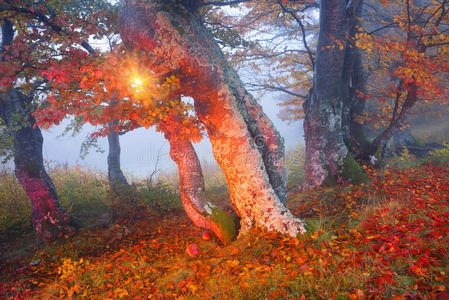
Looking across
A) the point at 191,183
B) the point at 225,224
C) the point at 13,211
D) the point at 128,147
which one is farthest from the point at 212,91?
the point at 128,147

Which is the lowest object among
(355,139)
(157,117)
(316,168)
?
(316,168)

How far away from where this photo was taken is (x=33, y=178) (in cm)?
575

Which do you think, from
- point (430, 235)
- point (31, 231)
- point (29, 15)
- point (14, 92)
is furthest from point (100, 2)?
point (430, 235)

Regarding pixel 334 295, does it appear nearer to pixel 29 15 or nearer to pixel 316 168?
pixel 316 168

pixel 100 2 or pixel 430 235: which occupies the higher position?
pixel 100 2

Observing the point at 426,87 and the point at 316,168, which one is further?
the point at 316,168

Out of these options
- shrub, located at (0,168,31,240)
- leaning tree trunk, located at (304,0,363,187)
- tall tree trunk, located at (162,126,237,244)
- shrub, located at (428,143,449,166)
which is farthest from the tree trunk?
shrub, located at (0,168,31,240)

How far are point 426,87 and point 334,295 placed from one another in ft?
20.2

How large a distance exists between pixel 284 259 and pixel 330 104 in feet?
15.2

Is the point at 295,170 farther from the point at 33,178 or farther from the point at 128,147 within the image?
the point at 128,147

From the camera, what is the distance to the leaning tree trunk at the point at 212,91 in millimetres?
3949

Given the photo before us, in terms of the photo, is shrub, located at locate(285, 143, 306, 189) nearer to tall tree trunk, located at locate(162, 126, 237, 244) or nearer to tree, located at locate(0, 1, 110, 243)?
tall tree trunk, located at locate(162, 126, 237, 244)

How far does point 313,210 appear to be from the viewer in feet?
17.0

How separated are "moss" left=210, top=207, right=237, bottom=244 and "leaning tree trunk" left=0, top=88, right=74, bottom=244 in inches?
151
